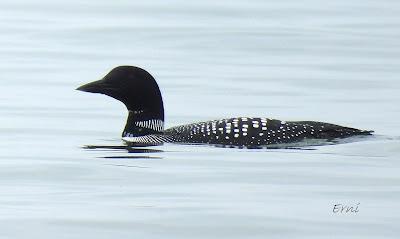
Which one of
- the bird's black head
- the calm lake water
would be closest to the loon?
the bird's black head

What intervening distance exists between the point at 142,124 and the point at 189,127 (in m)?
0.55

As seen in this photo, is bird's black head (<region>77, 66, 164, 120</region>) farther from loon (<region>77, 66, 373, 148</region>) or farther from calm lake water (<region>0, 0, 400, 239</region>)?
calm lake water (<region>0, 0, 400, 239</region>)

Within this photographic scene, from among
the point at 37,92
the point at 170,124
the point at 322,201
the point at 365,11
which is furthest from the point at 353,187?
the point at 365,11

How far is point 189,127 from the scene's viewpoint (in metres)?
12.9

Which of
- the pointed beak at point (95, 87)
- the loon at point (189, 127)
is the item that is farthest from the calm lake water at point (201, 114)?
the pointed beak at point (95, 87)

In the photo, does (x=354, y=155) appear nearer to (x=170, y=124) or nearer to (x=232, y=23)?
(x=170, y=124)

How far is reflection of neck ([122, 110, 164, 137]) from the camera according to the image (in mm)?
13336

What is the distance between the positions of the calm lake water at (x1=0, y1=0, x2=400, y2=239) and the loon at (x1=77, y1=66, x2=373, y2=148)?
21 cm

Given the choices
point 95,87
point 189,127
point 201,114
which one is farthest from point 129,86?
point 201,114

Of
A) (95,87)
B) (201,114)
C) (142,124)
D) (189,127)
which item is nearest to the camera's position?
(189,127)

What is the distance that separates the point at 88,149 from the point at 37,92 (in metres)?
4.46

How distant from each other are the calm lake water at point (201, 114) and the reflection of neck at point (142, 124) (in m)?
0.24

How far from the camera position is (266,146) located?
497 inches

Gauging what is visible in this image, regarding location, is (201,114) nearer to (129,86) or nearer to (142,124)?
(142,124)
